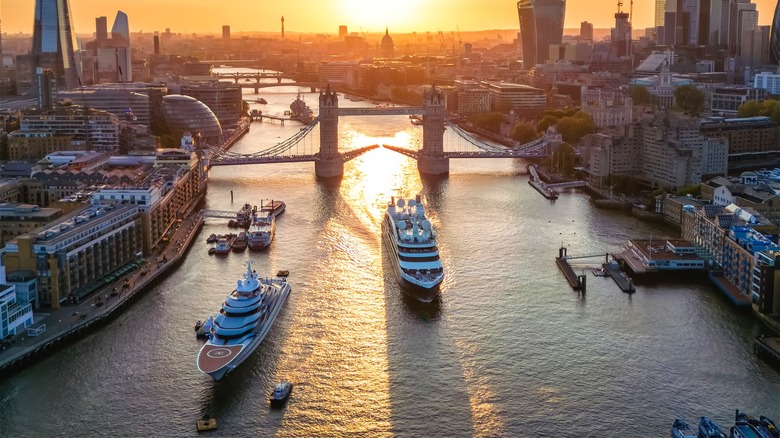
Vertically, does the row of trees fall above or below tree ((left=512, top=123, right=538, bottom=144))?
above

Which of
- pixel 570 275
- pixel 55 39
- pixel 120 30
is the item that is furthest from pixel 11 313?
pixel 120 30

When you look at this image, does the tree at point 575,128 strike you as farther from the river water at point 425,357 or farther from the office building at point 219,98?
the office building at point 219,98

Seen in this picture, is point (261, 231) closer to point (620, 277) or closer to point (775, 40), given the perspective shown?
point (620, 277)

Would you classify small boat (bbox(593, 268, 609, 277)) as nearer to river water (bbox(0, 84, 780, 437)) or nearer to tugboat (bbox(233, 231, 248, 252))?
river water (bbox(0, 84, 780, 437))

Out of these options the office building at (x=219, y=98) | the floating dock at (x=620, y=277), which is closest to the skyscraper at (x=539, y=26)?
the office building at (x=219, y=98)

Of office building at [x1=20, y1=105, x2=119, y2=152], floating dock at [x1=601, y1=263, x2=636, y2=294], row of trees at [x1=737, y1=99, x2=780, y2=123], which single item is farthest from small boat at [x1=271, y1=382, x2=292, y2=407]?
row of trees at [x1=737, y1=99, x2=780, y2=123]
